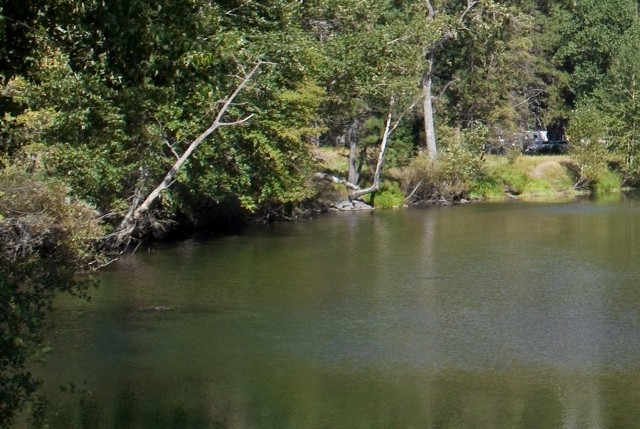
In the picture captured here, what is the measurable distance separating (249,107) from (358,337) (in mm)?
13378

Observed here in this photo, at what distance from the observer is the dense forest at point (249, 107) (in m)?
11.3

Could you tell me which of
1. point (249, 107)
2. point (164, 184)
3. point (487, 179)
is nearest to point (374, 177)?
point (487, 179)

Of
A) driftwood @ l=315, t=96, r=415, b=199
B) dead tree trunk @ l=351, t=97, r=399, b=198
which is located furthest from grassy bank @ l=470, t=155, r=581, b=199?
dead tree trunk @ l=351, t=97, r=399, b=198

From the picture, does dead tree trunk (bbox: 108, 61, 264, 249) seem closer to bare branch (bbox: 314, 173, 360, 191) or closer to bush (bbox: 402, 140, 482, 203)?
bare branch (bbox: 314, 173, 360, 191)

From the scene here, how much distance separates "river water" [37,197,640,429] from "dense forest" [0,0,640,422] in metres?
1.61

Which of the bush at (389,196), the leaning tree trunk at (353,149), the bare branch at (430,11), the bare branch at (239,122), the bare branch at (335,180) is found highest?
the bare branch at (430,11)

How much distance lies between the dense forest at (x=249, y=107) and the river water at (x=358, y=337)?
1.61 meters

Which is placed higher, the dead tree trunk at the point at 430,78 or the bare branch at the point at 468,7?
the bare branch at the point at 468,7

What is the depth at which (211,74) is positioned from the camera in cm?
1156

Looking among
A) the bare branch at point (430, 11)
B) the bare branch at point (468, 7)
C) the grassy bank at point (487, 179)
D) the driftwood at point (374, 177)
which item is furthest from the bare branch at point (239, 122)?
the bare branch at point (468, 7)

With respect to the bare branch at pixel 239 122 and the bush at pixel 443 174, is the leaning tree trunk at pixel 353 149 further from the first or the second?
the bare branch at pixel 239 122

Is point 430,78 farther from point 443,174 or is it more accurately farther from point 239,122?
point 239,122

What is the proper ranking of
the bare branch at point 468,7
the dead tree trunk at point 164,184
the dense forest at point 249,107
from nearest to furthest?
the dense forest at point 249,107, the dead tree trunk at point 164,184, the bare branch at point 468,7

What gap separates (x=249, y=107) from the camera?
33000mm
